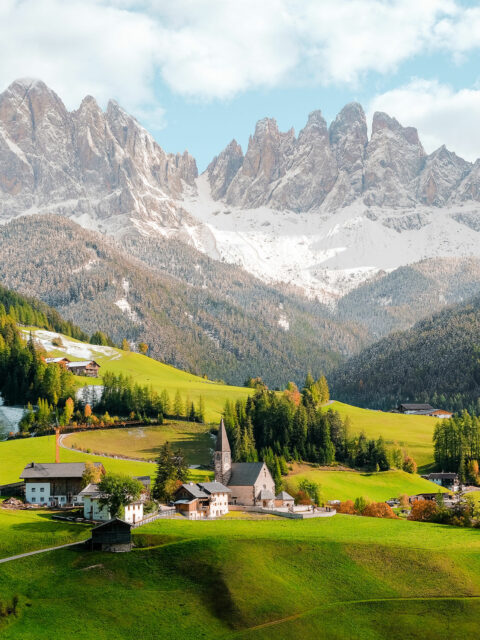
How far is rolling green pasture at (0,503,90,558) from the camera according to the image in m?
75.9

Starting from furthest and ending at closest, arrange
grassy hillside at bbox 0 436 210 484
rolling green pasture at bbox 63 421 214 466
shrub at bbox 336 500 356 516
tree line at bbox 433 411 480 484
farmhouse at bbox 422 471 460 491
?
tree line at bbox 433 411 480 484 → farmhouse at bbox 422 471 460 491 → rolling green pasture at bbox 63 421 214 466 → grassy hillside at bbox 0 436 210 484 → shrub at bbox 336 500 356 516

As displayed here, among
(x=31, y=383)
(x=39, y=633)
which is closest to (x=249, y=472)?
(x=39, y=633)

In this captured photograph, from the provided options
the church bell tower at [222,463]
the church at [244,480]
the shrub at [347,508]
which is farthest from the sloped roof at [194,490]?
the shrub at [347,508]

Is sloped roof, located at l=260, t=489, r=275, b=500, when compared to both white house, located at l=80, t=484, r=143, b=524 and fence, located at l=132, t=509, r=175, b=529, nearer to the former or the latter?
fence, located at l=132, t=509, r=175, b=529

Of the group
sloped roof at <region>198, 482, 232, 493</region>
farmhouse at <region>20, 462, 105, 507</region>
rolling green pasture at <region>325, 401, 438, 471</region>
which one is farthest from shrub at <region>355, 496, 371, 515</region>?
rolling green pasture at <region>325, 401, 438, 471</region>

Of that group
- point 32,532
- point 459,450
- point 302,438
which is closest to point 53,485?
point 32,532

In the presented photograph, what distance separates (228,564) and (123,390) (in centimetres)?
11149

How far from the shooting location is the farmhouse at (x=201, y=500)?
100 m

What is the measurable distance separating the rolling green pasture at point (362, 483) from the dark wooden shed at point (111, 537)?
5057 cm

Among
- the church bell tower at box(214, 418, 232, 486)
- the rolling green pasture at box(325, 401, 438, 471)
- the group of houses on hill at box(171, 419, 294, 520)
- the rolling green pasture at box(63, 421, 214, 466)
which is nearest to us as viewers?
the group of houses on hill at box(171, 419, 294, 520)

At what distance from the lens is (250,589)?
6919 cm

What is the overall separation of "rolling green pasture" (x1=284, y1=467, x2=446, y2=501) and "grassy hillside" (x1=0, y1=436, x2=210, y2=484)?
19426mm

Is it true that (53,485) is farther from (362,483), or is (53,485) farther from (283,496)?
(362,483)

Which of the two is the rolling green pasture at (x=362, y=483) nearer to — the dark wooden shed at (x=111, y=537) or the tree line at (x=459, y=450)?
the tree line at (x=459, y=450)
